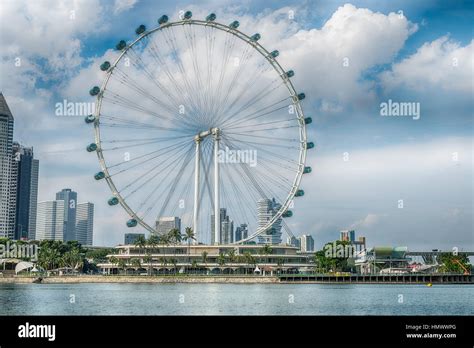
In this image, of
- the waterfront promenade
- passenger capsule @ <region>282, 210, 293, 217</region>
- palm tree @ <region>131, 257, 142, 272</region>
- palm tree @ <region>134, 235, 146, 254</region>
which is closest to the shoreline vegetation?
the waterfront promenade

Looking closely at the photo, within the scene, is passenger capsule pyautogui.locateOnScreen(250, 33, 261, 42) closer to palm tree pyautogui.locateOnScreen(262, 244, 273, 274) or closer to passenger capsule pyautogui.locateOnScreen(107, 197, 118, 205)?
passenger capsule pyautogui.locateOnScreen(107, 197, 118, 205)

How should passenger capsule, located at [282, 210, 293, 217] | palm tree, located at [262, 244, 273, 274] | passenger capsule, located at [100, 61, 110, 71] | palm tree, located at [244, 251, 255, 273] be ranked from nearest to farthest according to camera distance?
passenger capsule, located at [100, 61, 110, 71], passenger capsule, located at [282, 210, 293, 217], palm tree, located at [244, 251, 255, 273], palm tree, located at [262, 244, 273, 274]

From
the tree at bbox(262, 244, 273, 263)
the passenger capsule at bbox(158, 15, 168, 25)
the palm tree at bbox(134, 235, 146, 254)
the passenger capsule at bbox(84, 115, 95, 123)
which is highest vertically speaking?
the passenger capsule at bbox(158, 15, 168, 25)

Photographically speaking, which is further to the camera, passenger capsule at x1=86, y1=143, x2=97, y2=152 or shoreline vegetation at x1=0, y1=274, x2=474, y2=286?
shoreline vegetation at x1=0, y1=274, x2=474, y2=286

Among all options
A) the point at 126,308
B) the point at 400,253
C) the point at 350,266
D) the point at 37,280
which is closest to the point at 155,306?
the point at 126,308

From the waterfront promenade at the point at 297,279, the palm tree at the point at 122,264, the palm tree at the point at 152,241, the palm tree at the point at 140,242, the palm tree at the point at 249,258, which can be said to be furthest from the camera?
the palm tree at the point at 152,241

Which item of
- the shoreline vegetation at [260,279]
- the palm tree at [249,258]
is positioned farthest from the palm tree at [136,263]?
the palm tree at [249,258]

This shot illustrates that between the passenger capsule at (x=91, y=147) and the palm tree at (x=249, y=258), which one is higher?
the passenger capsule at (x=91, y=147)

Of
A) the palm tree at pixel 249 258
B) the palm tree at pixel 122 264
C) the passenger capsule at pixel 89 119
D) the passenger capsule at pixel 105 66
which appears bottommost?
the palm tree at pixel 122 264

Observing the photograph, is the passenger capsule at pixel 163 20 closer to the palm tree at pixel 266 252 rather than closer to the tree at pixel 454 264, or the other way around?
the palm tree at pixel 266 252

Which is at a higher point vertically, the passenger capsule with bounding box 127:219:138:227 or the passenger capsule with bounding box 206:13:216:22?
the passenger capsule with bounding box 206:13:216:22
